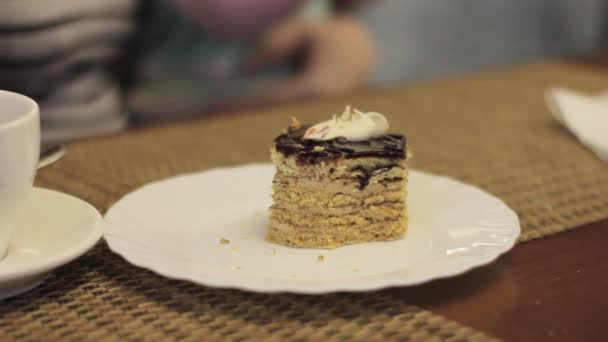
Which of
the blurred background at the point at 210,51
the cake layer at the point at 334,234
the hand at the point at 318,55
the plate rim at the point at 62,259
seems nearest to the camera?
the plate rim at the point at 62,259

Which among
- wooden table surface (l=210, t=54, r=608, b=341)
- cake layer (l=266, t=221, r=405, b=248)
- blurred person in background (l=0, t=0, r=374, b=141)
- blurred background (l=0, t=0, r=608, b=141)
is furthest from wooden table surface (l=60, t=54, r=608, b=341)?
blurred person in background (l=0, t=0, r=374, b=141)

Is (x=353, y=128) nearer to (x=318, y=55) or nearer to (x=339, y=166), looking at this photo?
(x=339, y=166)

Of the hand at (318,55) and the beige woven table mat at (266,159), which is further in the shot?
the hand at (318,55)

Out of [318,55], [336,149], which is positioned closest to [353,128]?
[336,149]

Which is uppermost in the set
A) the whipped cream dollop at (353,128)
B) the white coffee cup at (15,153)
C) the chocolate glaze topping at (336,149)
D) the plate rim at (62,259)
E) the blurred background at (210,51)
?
the white coffee cup at (15,153)

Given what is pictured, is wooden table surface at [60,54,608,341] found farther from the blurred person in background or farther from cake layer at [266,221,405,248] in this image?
the blurred person in background

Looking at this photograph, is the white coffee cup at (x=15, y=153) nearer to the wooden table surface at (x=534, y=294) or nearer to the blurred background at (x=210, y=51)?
the wooden table surface at (x=534, y=294)

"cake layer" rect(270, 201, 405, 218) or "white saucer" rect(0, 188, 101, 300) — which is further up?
"white saucer" rect(0, 188, 101, 300)

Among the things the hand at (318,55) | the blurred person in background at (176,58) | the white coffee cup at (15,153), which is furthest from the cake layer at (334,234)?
the hand at (318,55)
